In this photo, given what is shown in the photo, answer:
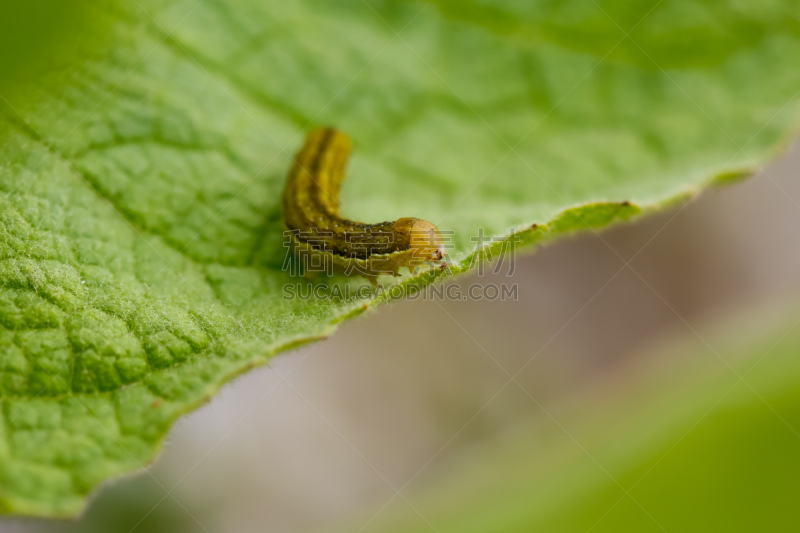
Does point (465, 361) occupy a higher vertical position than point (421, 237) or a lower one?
lower

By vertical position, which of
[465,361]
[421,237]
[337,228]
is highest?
[421,237]

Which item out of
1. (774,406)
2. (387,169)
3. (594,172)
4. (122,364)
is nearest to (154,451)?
(122,364)

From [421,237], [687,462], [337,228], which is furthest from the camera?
[337,228]

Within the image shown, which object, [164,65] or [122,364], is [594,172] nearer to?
[164,65]

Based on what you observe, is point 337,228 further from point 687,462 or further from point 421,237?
point 687,462

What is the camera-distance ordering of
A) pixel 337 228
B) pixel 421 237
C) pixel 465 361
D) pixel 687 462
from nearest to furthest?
pixel 687 462, pixel 421 237, pixel 337 228, pixel 465 361

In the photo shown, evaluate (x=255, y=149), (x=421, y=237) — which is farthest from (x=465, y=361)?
(x=255, y=149)
